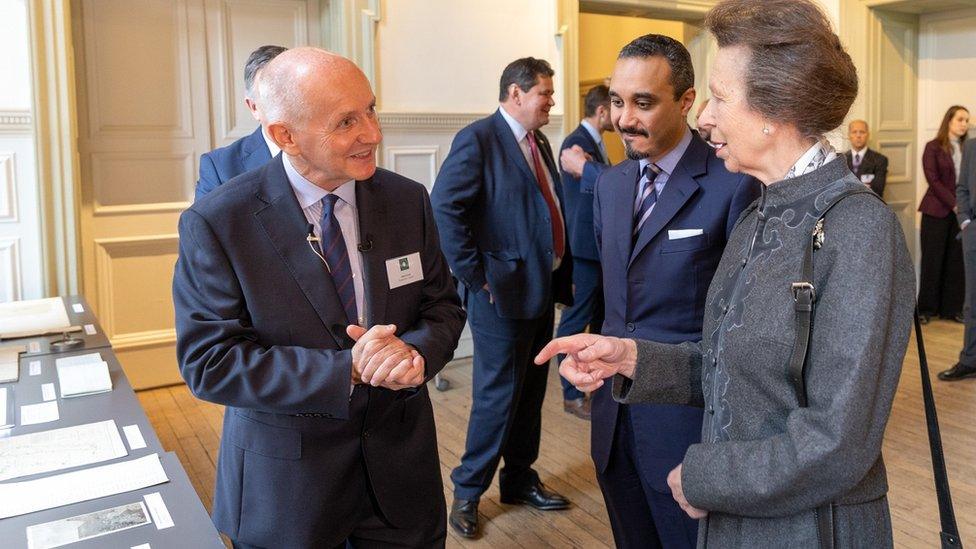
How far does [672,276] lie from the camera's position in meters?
2.05

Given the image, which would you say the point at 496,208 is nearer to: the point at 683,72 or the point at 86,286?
the point at 683,72

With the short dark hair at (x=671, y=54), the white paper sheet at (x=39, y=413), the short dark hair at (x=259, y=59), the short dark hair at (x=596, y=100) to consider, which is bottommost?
the white paper sheet at (x=39, y=413)

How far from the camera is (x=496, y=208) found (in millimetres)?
3307

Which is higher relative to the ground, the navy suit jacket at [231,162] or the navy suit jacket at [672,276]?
the navy suit jacket at [231,162]

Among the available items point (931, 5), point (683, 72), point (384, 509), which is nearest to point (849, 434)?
point (384, 509)

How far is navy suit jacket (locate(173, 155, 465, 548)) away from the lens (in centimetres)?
157

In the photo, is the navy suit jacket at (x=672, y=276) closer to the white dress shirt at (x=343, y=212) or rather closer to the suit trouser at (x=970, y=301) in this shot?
the white dress shirt at (x=343, y=212)

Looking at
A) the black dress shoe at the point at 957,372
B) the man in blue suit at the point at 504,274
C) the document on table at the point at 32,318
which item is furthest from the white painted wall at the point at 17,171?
the black dress shoe at the point at 957,372

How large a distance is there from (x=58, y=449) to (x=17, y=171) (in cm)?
306

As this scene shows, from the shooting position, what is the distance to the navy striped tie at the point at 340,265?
5.54 feet

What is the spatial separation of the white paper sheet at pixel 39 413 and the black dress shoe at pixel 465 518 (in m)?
1.51

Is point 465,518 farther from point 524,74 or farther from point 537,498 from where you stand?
point 524,74

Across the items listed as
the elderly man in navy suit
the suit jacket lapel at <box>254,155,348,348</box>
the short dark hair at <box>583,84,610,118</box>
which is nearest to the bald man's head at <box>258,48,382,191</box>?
the elderly man in navy suit

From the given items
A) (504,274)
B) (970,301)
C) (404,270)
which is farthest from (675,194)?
(970,301)
